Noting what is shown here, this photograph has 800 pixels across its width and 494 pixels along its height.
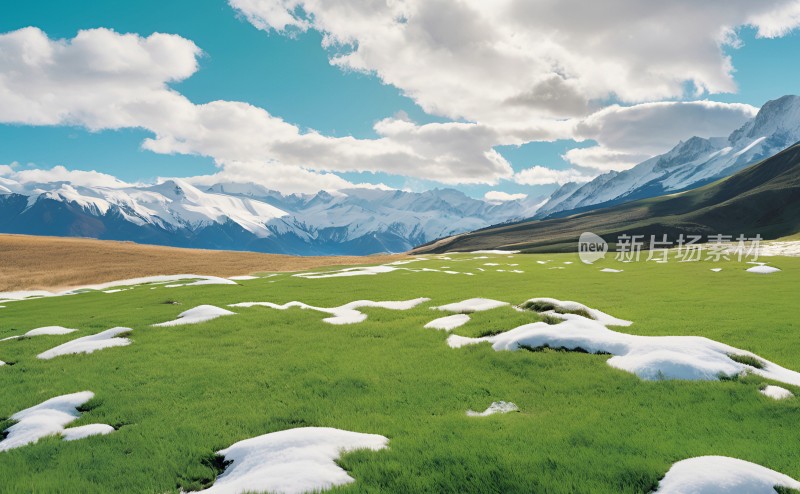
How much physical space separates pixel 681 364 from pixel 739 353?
10.6 ft

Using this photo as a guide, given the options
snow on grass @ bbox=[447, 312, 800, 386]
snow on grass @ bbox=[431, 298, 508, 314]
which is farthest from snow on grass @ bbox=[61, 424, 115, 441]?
snow on grass @ bbox=[431, 298, 508, 314]

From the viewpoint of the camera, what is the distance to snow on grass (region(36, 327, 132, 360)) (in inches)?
866

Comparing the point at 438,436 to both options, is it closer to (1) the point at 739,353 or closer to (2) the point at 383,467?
(2) the point at 383,467

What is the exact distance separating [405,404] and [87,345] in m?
19.2

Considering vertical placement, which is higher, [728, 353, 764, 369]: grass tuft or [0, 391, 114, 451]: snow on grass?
[728, 353, 764, 369]: grass tuft

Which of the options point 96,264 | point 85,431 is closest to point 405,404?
point 85,431

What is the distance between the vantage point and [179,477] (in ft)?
33.0

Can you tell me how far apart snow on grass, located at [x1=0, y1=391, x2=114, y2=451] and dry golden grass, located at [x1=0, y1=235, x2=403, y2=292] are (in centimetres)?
8082

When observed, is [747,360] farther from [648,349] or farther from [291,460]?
[291,460]

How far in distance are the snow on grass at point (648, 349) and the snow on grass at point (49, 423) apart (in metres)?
Result: 14.6

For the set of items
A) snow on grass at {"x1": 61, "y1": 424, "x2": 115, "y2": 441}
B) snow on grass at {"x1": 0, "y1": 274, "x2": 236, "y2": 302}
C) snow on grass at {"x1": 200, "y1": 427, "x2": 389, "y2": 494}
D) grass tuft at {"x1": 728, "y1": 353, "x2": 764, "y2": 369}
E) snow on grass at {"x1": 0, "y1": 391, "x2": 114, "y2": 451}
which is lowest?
snow on grass at {"x1": 0, "y1": 274, "x2": 236, "y2": 302}

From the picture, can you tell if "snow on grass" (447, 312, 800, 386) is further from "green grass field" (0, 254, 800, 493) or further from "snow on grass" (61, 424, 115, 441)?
"snow on grass" (61, 424, 115, 441)

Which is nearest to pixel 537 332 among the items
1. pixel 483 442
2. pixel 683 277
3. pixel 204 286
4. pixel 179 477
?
pixel 483 442

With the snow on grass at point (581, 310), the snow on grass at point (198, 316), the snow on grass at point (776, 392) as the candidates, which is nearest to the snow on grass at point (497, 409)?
the snow on grass at point (776, 392)
